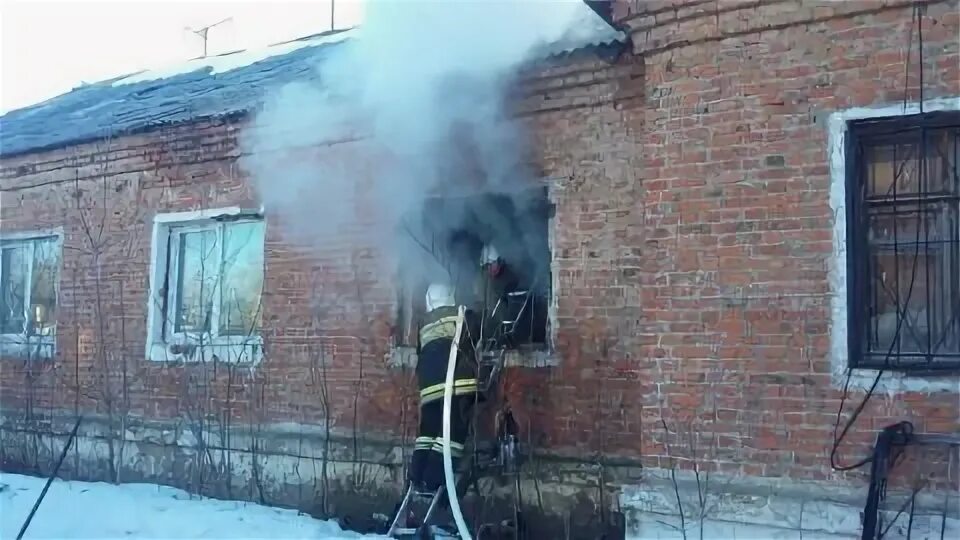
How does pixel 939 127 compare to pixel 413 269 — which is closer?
pixel 939 127

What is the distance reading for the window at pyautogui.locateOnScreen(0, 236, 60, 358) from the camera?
10.4m

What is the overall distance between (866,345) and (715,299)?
855 mm

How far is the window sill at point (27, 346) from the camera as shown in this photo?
33.6 ft

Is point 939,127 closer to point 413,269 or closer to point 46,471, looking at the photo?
point 413,269

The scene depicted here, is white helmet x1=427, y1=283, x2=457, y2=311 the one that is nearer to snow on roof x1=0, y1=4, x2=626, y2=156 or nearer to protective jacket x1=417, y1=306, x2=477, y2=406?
protective jacket x1=417, y1=306, x2=477, y2=406

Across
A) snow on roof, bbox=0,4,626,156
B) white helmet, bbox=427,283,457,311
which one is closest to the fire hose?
white helmet, bbox=427,283,457,311

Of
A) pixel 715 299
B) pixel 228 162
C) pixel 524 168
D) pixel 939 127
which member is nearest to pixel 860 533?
pixel 715 299

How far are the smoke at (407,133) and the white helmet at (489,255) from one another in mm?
88

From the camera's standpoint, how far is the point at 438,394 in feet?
21.1

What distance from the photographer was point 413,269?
752cm

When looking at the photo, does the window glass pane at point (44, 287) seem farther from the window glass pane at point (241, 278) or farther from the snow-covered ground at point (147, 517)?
the window glass pane at point (241, 278)

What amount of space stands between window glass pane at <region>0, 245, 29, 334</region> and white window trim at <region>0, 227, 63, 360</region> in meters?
0.10

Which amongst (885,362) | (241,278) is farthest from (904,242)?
(241,278)

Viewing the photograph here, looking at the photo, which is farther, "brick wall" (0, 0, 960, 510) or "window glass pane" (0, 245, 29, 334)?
"window glass pane" (0, 245, 29, 334)
